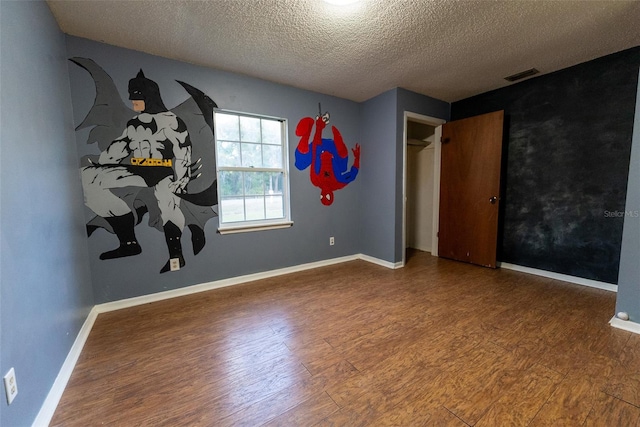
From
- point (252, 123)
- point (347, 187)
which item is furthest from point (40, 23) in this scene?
point (347, 187)

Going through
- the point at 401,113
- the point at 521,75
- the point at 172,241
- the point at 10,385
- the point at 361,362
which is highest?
the point at 521,75

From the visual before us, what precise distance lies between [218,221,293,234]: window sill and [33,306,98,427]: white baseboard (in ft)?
4.41

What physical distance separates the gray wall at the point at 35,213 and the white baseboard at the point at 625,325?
3.66 meters

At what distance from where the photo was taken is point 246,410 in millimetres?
1281

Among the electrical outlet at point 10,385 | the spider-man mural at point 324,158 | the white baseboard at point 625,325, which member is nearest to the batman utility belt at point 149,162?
the spider-man mural at point 324,158

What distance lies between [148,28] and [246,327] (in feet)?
8.39

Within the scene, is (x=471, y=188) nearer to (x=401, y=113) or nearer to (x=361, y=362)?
(x=401, y=113)

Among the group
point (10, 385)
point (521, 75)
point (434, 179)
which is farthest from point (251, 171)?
point (521, 75)

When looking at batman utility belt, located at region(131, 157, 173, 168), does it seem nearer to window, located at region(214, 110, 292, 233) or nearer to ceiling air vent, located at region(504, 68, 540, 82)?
window, located at region(214, 110, 292, 233)

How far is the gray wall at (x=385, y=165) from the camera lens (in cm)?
342

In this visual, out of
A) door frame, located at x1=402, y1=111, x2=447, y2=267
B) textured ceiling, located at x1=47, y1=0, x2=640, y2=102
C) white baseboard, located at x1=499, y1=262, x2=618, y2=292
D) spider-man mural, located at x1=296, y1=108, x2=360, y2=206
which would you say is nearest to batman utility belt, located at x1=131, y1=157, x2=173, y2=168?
textured ceiling, located at x1=47, y1=0, x2=640, y2=102

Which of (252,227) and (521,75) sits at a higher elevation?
(521,75)

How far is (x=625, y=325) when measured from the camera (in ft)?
6.40

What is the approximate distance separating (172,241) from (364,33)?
2.67m
